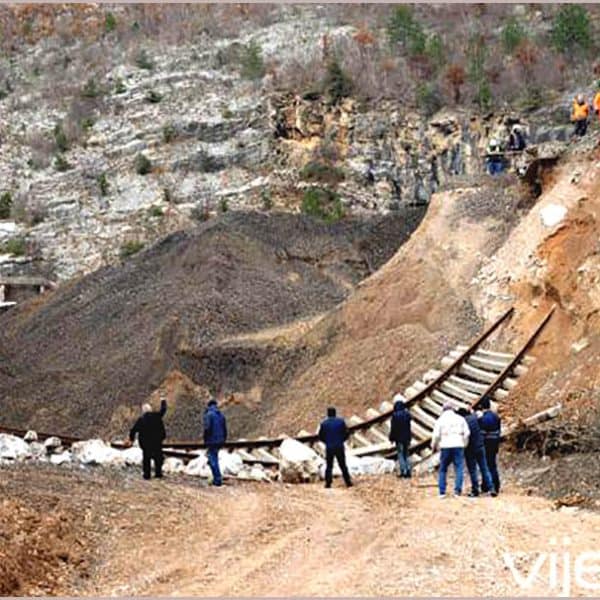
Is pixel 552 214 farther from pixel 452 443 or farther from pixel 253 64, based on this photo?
pixel 253 64

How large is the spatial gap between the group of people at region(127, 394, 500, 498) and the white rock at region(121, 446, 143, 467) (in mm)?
763

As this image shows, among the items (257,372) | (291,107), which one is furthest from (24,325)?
(291,107)

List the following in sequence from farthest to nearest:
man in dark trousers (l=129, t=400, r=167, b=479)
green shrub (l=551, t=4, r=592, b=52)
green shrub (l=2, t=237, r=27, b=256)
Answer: green shrub (l=551, t=4, r=592, b=52) < green shrub (l=2, t=237, r=27, b=256) < man in dark trousers (l=129, t=400, r=167, b=479)

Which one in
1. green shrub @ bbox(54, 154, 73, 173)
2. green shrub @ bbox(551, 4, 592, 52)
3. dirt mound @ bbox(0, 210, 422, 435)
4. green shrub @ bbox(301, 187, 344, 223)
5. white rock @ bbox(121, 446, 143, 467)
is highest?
green shrub @ bbox(551, 4, 592, 52)

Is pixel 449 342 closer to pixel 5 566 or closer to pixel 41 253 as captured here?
pixel 5 566

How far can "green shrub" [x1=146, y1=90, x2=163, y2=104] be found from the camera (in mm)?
68938

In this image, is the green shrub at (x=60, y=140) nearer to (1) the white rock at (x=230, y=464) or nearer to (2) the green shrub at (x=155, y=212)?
(2) the green shrub at (x=155, y=212)

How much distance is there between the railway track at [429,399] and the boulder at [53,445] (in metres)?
0.53

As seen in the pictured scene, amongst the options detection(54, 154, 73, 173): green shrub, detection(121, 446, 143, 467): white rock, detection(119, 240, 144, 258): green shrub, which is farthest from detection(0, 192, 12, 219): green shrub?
detection(121, 446, 143, 467): white rock

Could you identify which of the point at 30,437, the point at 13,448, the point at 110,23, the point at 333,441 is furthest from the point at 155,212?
the point at 333,441

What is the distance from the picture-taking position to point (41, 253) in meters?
57.9

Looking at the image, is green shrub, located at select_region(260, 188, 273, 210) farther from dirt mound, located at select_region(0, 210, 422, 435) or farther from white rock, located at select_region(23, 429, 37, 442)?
white rock, located at select_region(23, 429, 37, 442)

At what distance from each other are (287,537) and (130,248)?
44951 mm

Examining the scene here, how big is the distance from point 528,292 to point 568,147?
4319 millimetres
